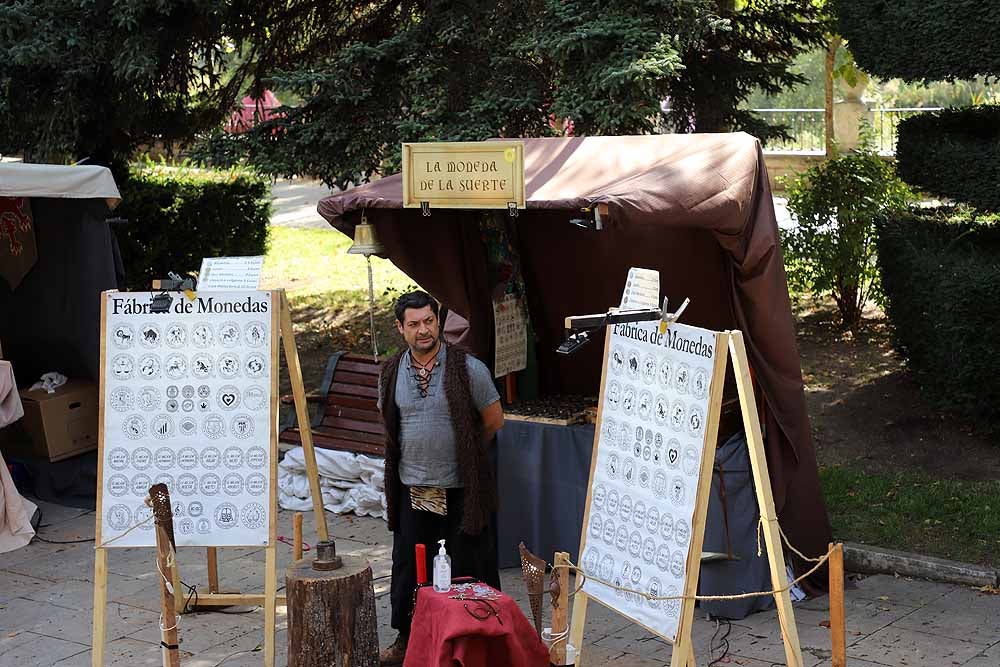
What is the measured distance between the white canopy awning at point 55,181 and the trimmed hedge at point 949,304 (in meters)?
5.42

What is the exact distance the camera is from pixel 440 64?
9.60 metres

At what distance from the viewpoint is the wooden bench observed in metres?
8.38

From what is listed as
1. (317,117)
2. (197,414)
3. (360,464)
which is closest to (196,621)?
(197,414)

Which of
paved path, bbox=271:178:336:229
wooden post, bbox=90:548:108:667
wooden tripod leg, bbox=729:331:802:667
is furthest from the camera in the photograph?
paved path, bbox=271:178:336:229

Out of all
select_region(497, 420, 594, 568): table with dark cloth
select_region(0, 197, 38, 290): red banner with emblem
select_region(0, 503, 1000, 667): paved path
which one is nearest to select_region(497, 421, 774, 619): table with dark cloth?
select_region(497, 420, 594, 568): table with dark cloth

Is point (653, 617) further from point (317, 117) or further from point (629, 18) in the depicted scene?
point (317, 117)

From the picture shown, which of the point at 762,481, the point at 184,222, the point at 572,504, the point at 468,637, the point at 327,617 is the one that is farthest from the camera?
the point at 184,222

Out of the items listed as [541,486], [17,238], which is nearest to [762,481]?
[541,486]

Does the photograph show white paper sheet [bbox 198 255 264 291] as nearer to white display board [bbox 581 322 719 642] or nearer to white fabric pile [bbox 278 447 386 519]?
white display board [bbox 581 322 719 642]

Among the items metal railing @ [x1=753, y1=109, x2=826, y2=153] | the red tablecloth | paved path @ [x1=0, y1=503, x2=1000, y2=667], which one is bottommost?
paved path @ [x1=0, y1=503, x2=1000, y2=667]

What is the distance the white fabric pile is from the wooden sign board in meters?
2.52

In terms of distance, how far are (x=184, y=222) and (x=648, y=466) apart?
9712mm

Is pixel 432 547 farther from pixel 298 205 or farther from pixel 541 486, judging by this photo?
pixel 298 205

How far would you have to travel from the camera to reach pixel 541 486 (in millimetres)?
6801
